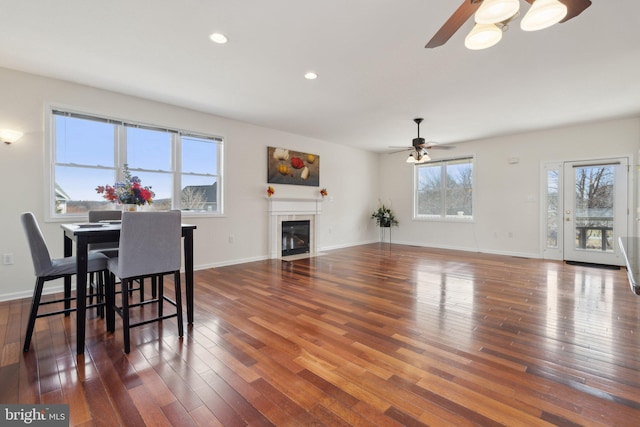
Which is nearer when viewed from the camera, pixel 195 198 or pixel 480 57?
pixel 480 57

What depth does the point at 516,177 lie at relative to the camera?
6.32m

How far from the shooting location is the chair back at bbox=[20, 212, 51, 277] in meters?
2.18

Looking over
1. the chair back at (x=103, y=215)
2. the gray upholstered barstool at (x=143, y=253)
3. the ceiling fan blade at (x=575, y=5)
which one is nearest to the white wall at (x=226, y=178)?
the chair back at (x=103, y=215)

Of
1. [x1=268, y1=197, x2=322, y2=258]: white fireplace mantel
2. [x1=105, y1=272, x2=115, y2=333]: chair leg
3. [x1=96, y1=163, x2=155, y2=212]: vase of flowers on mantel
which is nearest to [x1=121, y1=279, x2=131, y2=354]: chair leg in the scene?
[x1=105, y1=272, x2=115, y2=333]: chair leg

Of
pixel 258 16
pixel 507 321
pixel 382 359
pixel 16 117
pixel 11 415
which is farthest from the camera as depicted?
pixel 16 117

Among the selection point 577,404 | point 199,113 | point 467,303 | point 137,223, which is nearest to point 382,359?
point 577,404

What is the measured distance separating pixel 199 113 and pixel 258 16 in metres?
2.92

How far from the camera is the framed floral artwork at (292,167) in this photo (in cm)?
595

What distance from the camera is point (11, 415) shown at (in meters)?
1.50

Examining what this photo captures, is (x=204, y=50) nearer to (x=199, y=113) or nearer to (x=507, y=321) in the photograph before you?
(x=199, y=113)

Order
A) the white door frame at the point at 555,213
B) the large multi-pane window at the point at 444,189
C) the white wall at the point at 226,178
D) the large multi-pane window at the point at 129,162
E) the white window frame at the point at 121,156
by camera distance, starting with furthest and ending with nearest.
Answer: the large multi-pane window at the point at 444,189 < the white door frame at the point at 555,213 < the large multi-pane window at the point at 129,162 < the white window frame at the point at 121,156 < the white wall at the point at 226,178

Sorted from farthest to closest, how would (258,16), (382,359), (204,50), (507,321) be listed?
1. (204,50)
2. (507,321)
3. (258,16)
4. (382,359)

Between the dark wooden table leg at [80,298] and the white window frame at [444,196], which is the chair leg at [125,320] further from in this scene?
the white window frame at [444,196]

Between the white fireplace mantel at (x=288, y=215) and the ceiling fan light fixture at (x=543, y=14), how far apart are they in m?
4.82
